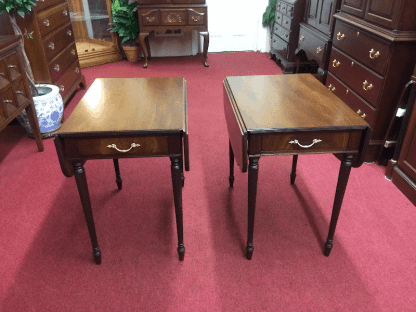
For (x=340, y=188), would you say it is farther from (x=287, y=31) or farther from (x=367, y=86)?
(x=287, y=31)

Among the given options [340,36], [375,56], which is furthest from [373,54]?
[340,36]

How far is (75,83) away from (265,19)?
3.16 m

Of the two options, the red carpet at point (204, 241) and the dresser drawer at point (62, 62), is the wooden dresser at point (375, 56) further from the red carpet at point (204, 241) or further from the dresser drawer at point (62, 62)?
the dresser drawer at point (62, 62)

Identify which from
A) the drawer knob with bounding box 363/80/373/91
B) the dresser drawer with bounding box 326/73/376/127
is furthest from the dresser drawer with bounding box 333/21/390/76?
the dresser drawer with bounding box 326/73/376/127

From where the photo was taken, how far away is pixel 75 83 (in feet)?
12.4

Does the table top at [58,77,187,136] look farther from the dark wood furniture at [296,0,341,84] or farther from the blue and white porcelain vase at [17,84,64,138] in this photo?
the dark wood furniture at [296,0,341,84]

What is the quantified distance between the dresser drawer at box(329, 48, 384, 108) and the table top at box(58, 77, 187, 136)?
1373mm

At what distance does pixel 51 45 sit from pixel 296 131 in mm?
2693

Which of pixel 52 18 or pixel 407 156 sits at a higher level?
pixel 52 18

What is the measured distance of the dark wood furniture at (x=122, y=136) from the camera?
1384 mm

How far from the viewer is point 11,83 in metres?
2.32

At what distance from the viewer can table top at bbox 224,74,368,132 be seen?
4.59ft

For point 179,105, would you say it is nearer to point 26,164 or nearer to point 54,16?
point 26,164

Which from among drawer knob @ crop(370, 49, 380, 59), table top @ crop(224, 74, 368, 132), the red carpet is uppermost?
drawer knob @ crop(370, 49, 380, 59)
